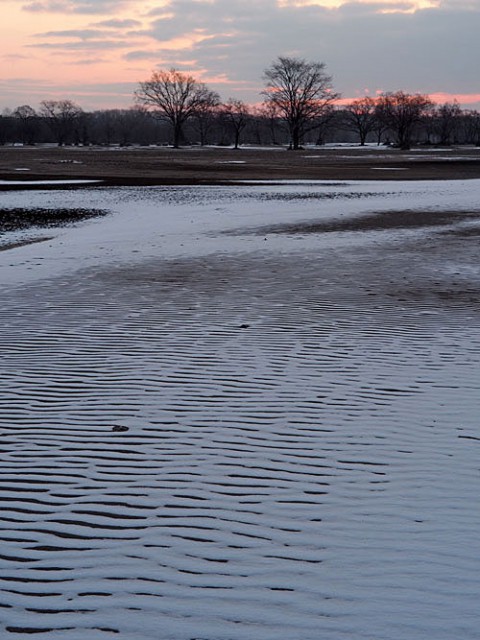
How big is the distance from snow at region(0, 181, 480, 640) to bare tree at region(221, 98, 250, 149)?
97662mm

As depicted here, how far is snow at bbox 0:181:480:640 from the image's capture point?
4.00m

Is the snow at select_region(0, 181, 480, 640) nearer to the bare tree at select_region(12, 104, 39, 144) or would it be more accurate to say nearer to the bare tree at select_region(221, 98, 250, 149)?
the bare tree at select_region(221, 98, 250, 149)

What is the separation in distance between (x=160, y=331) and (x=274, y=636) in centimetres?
643

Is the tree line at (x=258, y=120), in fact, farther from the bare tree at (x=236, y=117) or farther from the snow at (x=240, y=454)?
the snow at (x=240, y=454)

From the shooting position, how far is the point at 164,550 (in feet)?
14.8

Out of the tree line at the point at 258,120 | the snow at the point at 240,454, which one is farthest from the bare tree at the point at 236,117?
the snow at the point at 240,454

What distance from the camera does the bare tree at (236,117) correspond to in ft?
377

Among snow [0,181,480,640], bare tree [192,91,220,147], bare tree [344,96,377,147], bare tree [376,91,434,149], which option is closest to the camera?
snow [0,181,480,640]

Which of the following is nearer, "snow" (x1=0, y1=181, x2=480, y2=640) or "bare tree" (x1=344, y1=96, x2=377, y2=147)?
"snow" (x1=0, y1=181, x2=480, y2=640)

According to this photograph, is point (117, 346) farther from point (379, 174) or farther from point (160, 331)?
point (379, 174)

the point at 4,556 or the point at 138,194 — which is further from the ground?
the point at 138,194

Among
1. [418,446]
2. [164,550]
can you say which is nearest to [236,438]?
[418,446]

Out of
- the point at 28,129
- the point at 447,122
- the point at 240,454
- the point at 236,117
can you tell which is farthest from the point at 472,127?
the point at 240,454

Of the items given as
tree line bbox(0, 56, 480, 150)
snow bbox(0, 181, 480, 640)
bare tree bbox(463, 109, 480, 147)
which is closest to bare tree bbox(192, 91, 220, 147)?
tree line bbox(0, 56, 480, 150)
